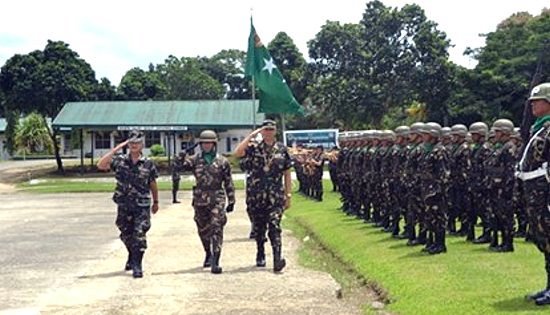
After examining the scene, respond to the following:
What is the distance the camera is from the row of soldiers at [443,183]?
11375 mm

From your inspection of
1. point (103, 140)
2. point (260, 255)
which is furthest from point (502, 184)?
point (103, 140)

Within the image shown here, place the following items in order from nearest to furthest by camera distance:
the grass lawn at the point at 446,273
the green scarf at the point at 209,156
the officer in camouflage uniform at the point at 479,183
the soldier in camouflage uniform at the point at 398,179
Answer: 1. the grass lawn at the point at 446,273
2. the green scarf at the point at 209,156
3. the officer in camouflage uniform at the point at 479,183
4. the soldier in camouflage uniform at the point at 398,179

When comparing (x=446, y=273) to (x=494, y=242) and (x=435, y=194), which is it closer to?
(x=435, y=194)

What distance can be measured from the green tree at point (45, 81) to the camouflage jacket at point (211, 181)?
3886cm

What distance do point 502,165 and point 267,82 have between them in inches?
401

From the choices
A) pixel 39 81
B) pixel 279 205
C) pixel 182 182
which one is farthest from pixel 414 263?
pixel 39 81

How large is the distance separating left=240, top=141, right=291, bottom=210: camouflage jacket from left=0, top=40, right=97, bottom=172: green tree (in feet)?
128

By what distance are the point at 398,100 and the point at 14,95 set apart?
23.1 meters

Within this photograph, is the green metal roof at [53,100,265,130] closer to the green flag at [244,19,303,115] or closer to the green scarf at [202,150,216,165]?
the green flag at [244,19,303,115]

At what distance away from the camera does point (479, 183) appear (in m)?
13.1

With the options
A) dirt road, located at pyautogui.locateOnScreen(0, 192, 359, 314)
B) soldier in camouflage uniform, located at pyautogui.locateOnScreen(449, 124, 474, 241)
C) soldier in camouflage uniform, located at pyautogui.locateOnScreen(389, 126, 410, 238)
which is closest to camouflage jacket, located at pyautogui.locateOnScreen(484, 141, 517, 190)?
soldier in camouflage uniform, located at pyautogui.locateOnScreen(449, 124, 474, 241)

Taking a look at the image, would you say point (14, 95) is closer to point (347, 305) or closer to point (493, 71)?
point (493, 71)

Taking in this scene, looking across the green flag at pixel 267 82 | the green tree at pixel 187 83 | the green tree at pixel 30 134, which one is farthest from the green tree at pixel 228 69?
the green flag at pixel 267 82

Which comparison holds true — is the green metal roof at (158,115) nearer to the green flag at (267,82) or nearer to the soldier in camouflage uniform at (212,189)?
the green flag at (267,82)
